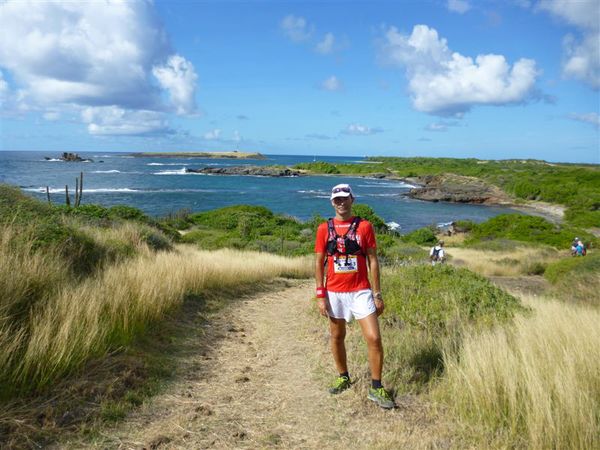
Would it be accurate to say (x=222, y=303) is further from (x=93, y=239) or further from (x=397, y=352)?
(x=397, y=352)

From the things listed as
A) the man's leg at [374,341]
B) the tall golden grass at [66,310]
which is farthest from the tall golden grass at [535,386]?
the tall golden grass at [66,310]

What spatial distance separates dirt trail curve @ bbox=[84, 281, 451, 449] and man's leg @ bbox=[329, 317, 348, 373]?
0.27 meters

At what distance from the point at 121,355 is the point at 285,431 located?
2.05 m

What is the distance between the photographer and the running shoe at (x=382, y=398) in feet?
14.1

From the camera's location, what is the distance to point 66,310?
5004 mm

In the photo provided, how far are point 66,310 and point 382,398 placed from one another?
11.2 ft

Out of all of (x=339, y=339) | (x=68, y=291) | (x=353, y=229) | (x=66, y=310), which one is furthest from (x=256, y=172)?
(x=353, y=229)

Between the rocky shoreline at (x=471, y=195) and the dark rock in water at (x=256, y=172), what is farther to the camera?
the dark rock in water at (x=256, y=172)

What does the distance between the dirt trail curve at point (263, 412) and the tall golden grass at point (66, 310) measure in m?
0.85

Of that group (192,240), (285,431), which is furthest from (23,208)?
(192,240)

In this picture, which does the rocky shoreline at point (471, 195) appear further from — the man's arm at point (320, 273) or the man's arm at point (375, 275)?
the man's arm at point (320, 273)

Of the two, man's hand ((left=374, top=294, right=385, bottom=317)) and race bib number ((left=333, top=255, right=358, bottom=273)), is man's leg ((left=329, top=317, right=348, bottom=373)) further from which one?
race bib number ((left=333, top=255, right=358, bottom=273))

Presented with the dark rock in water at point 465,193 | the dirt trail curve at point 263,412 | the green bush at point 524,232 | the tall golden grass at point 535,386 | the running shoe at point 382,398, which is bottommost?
the green bush at point 524,232

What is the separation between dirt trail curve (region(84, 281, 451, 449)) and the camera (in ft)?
12.3
